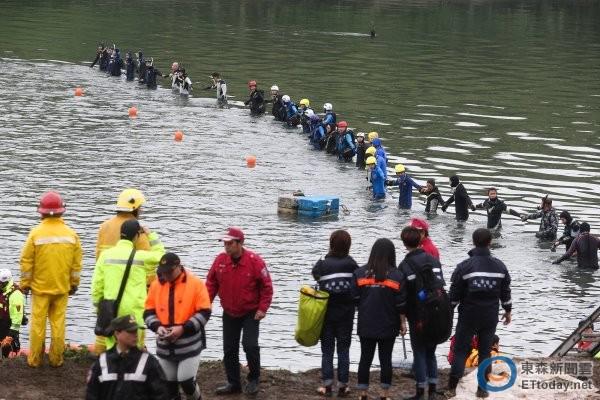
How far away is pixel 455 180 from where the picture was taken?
32.0 meters

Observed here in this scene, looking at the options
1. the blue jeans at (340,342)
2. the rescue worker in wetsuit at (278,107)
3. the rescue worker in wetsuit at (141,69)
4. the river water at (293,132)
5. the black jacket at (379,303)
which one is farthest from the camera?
the rescue worker in wetsuit at (141,69)

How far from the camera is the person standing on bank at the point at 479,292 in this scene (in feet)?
44.9

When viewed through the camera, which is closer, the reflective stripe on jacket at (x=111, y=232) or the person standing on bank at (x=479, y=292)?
the reflective stripe on jacket at (x=111, y=232)

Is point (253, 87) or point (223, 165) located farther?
point (253, 87)

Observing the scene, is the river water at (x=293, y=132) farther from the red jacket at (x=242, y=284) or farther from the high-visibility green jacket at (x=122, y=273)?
the high-visibility green jacket at (x=122, y=273)

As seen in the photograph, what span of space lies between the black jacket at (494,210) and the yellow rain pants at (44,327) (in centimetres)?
1767

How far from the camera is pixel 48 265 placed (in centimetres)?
1388

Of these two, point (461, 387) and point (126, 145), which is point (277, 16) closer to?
point (126, 145)

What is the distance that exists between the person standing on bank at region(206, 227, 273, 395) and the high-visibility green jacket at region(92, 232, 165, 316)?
75cm

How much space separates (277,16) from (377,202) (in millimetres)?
59332

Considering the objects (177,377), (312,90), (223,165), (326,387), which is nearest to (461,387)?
(326,387)

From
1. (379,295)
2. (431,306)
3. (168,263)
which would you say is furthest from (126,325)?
(431,306)

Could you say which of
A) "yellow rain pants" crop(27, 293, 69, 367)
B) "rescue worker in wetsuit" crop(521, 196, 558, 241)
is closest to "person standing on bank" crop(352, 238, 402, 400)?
"yellow rain pants" crop(27, 293, 69, 367)
